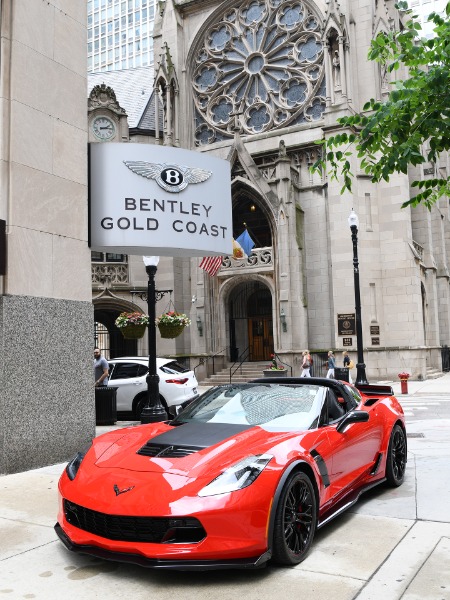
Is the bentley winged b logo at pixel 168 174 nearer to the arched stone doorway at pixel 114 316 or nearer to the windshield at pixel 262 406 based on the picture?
the windshield at pixel 262 406

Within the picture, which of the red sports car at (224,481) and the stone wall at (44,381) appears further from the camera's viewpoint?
the stone wall at (44,381)

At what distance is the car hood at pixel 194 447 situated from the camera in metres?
4.45

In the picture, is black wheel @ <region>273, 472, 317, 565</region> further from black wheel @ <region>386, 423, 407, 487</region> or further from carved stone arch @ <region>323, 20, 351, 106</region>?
carved stone arch @ <region>323, 20, 351, 106</region>

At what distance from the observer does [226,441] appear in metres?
4.80

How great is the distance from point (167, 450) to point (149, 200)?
5.85 meters

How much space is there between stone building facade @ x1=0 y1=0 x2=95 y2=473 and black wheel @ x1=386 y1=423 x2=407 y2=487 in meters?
4.59

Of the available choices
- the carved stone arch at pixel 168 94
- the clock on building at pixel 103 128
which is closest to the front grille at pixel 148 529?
the carved stone arch at pixel 168 94

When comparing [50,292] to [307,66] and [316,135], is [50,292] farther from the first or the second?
[307,66]

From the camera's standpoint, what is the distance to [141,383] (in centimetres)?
1376

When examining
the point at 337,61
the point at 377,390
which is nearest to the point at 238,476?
the point at 377,390

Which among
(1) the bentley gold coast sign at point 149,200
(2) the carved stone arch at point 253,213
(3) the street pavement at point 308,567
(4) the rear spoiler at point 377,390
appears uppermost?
(2) the carved stone arch at point 253,213

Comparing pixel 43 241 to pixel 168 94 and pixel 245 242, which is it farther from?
pixel 168 94

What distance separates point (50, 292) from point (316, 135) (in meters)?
23.5

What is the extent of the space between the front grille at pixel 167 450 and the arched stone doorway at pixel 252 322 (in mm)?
25700
